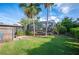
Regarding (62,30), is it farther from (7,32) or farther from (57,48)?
(7,32)

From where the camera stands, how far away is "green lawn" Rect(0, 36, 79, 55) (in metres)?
3.16

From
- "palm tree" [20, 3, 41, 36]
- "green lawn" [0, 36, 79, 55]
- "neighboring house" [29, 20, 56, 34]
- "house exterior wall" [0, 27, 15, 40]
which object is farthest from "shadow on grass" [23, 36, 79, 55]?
"palm tree" [20, 3, 41, 36]

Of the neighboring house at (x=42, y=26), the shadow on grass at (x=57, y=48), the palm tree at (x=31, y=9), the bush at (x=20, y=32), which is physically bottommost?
the shadow on grass at (x=57, y=48)

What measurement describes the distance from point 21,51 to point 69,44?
21.2 inches

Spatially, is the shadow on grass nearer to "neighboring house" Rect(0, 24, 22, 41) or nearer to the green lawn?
the green lawn

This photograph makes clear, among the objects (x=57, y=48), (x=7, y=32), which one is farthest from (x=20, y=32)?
(x=57, y=48)

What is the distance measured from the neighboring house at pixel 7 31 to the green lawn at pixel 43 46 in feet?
0.24

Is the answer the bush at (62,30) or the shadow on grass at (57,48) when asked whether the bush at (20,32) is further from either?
the bush at (62,30)

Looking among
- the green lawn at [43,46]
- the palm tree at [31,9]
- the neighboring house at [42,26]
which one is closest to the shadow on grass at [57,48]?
the green lawn at [43,46]

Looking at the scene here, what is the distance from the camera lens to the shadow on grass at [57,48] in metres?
3.16

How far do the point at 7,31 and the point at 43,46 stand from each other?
0.44m

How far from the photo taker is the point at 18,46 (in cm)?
318

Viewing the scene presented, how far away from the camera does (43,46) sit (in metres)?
3.18
